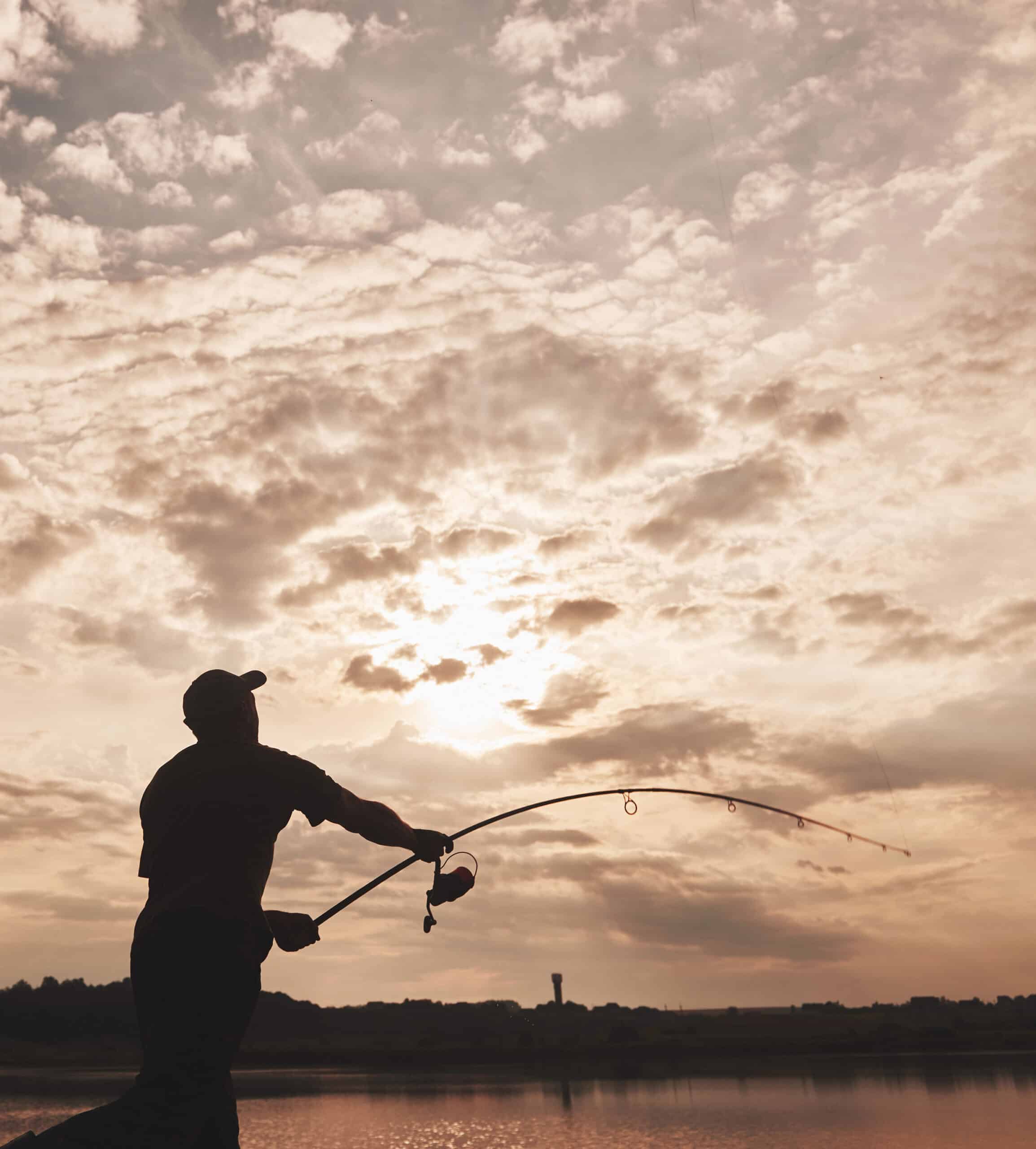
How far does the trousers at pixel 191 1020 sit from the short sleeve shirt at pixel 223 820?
0.31 feet

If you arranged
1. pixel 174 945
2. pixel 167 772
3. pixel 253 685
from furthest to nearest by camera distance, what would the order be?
pixel 253 685
pixel 167 772
pixel 174 945

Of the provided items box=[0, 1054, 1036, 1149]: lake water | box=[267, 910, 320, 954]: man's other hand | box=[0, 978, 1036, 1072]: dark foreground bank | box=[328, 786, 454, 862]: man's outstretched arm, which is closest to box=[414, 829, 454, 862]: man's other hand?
box=[328, 786, 454, 862]: man's outstretched arm

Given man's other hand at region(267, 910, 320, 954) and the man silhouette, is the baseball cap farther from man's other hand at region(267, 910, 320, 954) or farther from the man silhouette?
man's other hand at region(267, 910, 320, 954)

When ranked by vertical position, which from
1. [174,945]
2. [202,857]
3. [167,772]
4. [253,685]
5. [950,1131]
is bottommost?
[950,1131]

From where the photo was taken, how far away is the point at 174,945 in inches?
163

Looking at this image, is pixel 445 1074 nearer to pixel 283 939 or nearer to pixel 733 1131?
pixel 733 1131

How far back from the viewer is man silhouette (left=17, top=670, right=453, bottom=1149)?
12.9 ft

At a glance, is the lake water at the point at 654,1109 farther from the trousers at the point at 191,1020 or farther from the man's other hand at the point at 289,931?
the trousers at the point at 191,1020

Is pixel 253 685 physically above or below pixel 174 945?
above

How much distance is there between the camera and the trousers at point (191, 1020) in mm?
3918

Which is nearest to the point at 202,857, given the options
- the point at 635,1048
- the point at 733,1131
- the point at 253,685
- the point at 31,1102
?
the point at 253,685

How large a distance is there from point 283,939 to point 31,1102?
51689 mm

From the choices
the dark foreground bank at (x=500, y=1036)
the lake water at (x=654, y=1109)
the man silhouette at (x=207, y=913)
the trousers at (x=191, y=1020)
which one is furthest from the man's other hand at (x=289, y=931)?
the dark foreground bank at (x=500, y=1036)

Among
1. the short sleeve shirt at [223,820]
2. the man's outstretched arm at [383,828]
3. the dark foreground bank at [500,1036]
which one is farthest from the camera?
the dark foreground bank at [500,1036]
